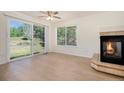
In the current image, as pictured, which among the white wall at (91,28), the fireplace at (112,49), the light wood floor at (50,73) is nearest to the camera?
the light wood floor at (50,73)

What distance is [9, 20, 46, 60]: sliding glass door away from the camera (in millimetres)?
4988

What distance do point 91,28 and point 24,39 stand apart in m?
3.49

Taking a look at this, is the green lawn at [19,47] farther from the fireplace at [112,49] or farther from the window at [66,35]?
the fireplace at [112,49]

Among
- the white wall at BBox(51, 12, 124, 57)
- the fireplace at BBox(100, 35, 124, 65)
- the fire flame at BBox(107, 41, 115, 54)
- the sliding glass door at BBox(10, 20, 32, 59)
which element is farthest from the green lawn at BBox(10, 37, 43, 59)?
the fire flame at BBox(107, 41, 115, 54)

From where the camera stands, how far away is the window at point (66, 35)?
21.8 ft

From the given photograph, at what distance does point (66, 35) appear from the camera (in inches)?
280

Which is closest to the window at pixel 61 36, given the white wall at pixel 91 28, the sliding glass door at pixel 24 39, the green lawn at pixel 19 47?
the white wall at pixel 91 28

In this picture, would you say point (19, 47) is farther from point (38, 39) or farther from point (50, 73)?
point (50, 73)

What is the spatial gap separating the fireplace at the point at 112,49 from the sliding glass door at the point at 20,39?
3.83 metres

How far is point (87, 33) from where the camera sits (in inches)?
228

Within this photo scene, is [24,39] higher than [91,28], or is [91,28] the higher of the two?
[91,28]

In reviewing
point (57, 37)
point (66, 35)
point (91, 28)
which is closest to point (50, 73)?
point (91, 28)
